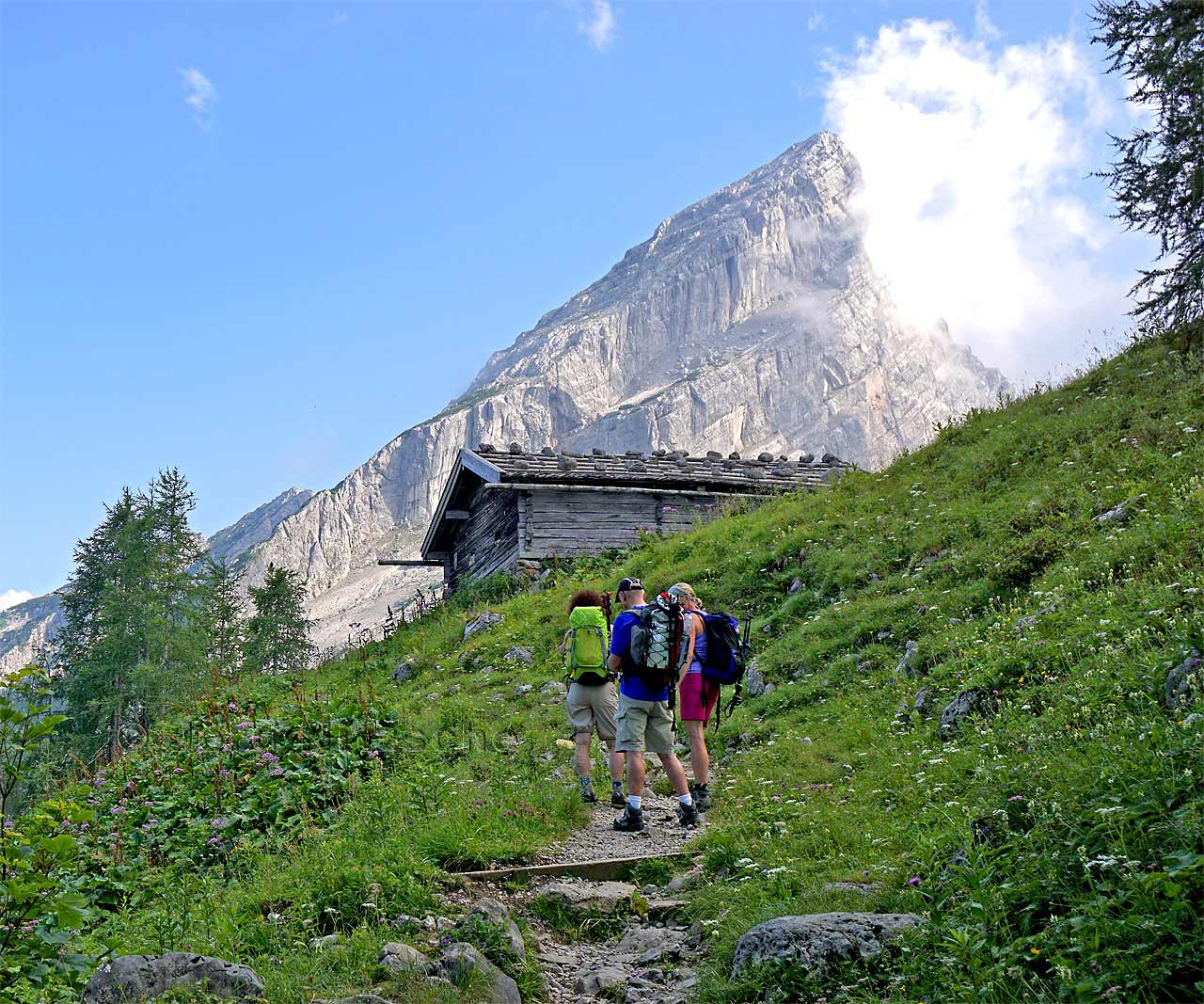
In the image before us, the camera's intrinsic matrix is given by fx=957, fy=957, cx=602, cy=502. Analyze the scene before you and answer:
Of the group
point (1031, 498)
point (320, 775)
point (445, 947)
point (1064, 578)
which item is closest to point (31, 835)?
point (445, 947)

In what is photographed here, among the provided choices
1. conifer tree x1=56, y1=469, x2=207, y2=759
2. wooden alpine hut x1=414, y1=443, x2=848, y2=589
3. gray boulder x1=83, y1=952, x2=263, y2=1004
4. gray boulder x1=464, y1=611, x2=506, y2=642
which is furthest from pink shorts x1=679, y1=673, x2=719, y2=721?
conifer tree x1=56, y1=469, x2=207, y2=759

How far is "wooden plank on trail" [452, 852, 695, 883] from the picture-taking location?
24.3ft

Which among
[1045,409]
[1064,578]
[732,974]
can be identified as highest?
[1045,409]

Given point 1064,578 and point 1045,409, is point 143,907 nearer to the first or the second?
point 1064,578

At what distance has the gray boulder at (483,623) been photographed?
20.2 meters

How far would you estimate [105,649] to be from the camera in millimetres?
33750

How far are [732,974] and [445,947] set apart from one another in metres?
1.82

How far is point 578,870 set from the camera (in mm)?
7656

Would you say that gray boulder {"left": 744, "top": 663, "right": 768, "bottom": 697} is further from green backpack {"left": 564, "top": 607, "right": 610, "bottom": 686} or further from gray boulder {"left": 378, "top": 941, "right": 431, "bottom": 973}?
gray boulder {"left": 378, "top": 941, "right": 431, "bottom": 973}

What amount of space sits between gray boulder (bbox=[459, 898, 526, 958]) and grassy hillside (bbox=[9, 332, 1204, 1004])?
326 millimetres

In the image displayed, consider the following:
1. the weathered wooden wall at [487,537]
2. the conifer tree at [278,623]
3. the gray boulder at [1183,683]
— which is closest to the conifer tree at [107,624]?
the conifer tree at [278,623]

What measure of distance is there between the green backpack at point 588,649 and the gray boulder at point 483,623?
9936 mm

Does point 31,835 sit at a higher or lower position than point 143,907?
higher

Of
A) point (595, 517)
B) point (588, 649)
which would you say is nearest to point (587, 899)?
point (588, 649)
